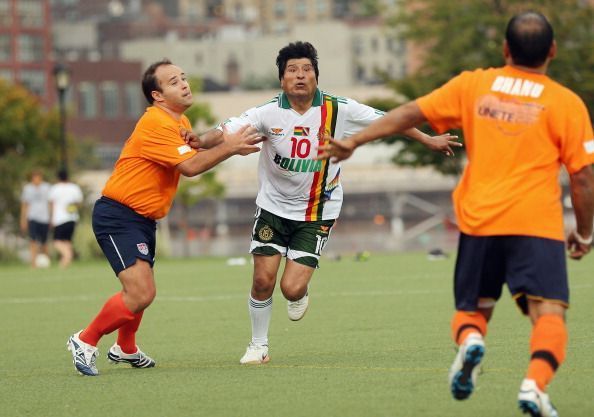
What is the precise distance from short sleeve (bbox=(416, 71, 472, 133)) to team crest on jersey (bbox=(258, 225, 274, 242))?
3512 mm

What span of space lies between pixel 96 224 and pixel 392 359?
226cm

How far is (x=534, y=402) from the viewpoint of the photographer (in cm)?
718

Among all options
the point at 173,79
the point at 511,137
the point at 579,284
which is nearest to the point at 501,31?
the point at 579,284

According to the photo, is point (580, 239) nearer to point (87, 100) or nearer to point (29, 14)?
point (87, 100)

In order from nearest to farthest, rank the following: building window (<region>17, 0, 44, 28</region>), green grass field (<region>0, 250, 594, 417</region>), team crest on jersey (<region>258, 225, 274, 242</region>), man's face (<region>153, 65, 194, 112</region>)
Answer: green grass field (<region>0, 250, 594, 417</region>), man's face (<region>153, 65, 194, 112</region>), team crest on jersey (<region>258, 225, 274, 242</region>), building window (<region>17, 0, 44, 28</region>)

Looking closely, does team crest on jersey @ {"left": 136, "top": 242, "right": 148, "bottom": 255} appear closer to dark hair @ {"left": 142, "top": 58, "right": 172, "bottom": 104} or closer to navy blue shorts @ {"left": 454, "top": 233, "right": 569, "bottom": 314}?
dark hair @ {"left": 142, "top": 58, "right": 172, "bottom": 104}

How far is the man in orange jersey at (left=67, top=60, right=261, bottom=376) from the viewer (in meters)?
10.5

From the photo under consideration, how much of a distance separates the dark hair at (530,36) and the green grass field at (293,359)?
1.85 m

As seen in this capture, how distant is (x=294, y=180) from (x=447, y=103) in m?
3.44

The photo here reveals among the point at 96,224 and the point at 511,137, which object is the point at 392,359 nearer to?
the point at 96,224

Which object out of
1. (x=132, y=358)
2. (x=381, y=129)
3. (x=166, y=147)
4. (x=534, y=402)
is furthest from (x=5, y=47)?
(x=534, y=402)

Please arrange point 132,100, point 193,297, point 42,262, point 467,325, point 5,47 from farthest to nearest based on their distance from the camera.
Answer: point 5,47, point 132,100, point 42,262, point 193,297, point 467,325

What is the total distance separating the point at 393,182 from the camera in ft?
303

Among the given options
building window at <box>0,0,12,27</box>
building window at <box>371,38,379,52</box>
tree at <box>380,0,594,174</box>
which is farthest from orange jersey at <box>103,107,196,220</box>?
building window at <box>371,38,379,52</box>
